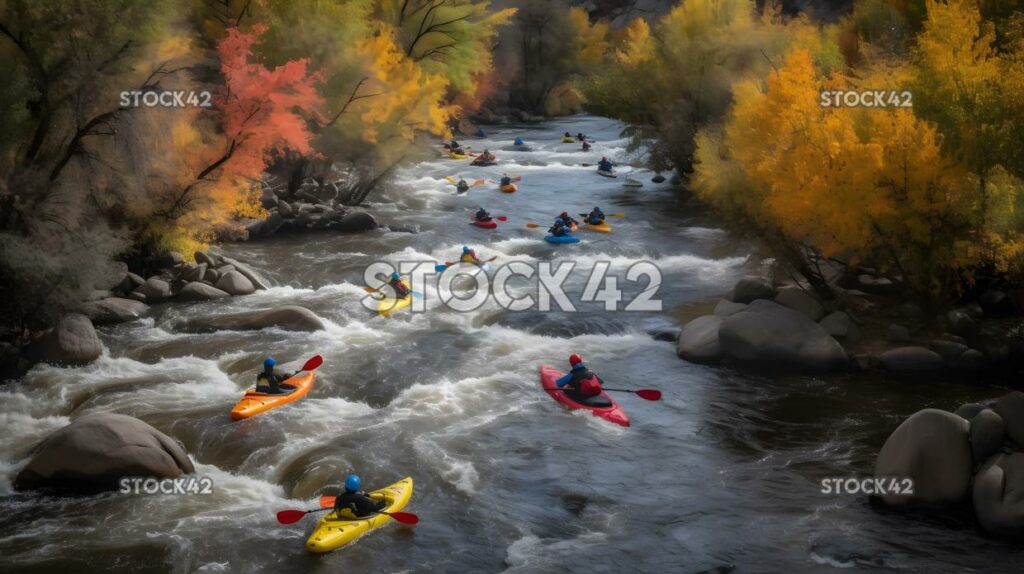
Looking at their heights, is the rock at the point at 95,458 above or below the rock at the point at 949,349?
above

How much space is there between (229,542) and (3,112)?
11669 mm

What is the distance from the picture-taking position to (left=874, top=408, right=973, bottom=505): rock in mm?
11742

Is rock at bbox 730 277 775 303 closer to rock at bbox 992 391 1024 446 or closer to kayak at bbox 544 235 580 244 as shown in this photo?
rock at bbox 992 391 1024 446

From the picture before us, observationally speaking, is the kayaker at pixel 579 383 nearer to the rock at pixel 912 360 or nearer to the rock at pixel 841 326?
the rock at pixel 841 326

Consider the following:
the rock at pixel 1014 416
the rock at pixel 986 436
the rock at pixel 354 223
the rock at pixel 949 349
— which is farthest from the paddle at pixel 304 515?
Result: the rock at pixel 354 223

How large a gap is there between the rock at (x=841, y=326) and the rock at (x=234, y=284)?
1356 cm

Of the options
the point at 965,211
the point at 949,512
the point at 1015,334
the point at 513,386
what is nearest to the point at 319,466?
the point at 513,386

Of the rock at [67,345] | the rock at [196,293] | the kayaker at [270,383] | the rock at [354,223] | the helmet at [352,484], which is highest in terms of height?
the rock at [354,223]

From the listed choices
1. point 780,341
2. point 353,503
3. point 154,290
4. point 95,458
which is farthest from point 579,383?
point 154,290

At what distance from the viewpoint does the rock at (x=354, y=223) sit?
96.1 ft

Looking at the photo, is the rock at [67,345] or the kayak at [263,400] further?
the rock at [67,345]

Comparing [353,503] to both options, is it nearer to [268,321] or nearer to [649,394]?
[649,394]

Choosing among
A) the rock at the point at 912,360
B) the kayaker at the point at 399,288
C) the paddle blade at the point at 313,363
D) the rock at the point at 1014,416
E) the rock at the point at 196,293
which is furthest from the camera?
the kayaker at the point at 399,288

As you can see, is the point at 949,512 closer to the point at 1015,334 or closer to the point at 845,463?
the point at 845,463
